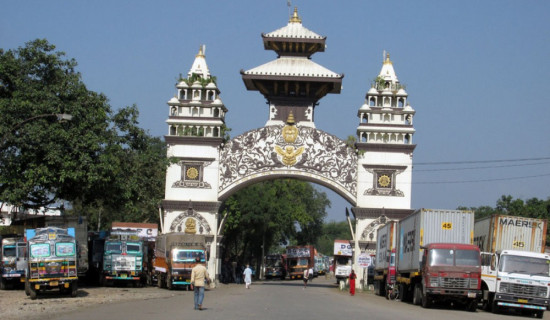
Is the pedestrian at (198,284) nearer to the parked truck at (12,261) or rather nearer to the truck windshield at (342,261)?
the parked truck at (12,261)

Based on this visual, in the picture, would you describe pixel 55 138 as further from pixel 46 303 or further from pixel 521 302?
pixel 521 302

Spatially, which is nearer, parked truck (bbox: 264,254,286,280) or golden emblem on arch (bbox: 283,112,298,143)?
golden emblem on arch (bbox: 283,112,298,143)

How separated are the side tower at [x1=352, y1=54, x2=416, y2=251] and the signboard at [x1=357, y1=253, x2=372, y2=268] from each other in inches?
22.4

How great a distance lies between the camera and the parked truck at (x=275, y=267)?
80.7m

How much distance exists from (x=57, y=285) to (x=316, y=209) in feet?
209

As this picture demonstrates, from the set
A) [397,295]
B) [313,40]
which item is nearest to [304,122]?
[313,40]

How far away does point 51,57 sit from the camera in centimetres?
3631

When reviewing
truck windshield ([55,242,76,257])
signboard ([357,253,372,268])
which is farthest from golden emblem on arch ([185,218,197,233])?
truck windshield ([55,242,76,257])

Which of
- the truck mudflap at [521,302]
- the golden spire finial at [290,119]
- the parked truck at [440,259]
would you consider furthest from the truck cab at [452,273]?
the golden spire finial at [290,119]

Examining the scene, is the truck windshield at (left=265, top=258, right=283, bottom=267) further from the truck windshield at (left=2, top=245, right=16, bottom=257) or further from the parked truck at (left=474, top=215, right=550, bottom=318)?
the parked truck at (left=474, top=215, right=550, bottom=318)

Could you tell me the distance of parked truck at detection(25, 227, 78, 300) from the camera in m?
30.1

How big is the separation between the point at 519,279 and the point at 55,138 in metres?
19.7

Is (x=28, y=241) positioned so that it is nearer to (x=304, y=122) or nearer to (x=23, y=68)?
(x=23, y=68)

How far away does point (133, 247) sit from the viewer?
42594mm
